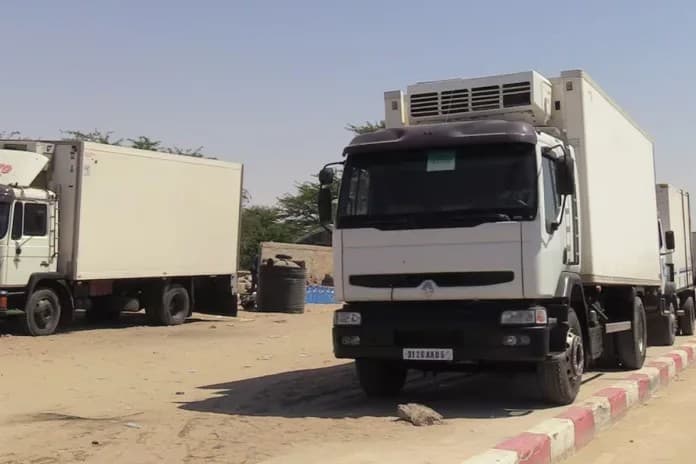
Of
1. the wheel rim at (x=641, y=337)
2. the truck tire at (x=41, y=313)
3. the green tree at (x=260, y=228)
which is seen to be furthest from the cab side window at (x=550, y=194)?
the green tree at (x=260, y=228)

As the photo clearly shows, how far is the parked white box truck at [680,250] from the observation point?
16703 mm

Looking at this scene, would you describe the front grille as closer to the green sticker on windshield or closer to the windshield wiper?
the windshield wiper

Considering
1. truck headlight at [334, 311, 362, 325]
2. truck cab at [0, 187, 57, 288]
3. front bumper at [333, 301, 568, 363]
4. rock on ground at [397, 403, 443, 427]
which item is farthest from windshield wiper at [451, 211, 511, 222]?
truck cab at [0, 187, 57, 288]

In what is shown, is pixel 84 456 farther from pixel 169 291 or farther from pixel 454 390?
pixel 169 291

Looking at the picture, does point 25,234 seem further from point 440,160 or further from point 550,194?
point 550,194

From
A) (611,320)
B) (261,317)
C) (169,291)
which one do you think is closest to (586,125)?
(611,320)

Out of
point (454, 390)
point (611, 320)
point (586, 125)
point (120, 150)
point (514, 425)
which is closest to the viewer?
point (514, 425)

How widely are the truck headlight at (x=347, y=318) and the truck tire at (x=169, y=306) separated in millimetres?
11013

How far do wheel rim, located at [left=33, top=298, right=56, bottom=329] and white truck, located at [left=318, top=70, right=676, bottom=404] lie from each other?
9196 millimetres

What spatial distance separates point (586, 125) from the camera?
895 cm

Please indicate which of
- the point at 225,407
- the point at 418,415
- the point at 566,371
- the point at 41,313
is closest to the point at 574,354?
the point at 566,371

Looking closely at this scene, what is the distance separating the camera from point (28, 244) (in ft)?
49.5

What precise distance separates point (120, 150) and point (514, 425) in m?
12.0

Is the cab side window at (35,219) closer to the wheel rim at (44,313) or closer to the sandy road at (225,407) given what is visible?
the wheel rim at (44,313)
